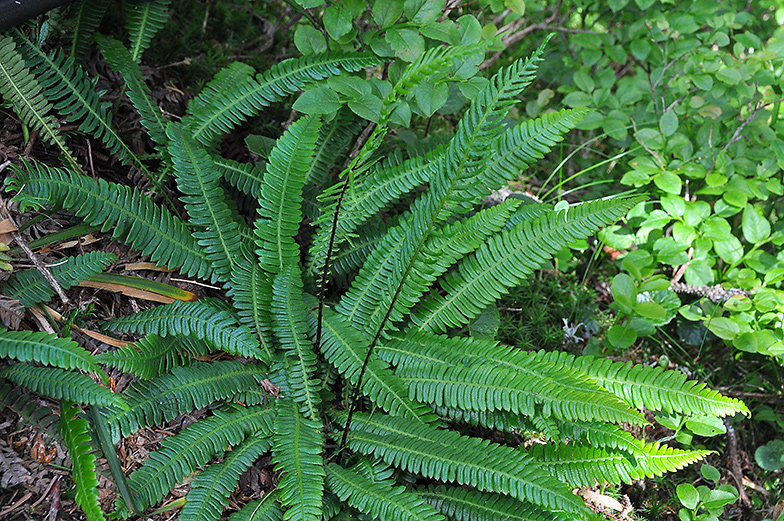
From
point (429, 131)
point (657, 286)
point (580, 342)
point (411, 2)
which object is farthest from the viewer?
point (429, 131)

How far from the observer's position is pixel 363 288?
2.19 meters

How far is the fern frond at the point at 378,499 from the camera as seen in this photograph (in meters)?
1.70

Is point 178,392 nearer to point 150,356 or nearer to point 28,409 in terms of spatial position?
point 150,356

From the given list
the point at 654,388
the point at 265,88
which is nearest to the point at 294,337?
the point at 265,88

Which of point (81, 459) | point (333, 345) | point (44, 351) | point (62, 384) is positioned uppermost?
point (44, 351)

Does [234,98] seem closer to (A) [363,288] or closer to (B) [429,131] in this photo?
(A) [363,288]

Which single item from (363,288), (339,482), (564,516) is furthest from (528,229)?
(339,482)

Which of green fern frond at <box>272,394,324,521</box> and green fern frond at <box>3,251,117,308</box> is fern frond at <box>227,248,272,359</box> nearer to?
green fern frond at <box>272,394,324,521</box>

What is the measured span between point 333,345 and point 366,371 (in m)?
0.16

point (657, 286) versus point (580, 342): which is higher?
point (657, 286)

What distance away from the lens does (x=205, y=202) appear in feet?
6.94

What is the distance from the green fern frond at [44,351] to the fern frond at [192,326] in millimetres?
277

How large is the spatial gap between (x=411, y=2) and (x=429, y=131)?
1.05m

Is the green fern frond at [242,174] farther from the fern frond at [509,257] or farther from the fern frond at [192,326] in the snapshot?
the fern frond at [509,257]
